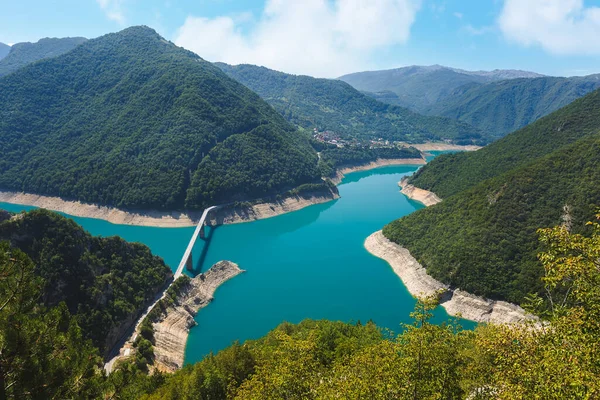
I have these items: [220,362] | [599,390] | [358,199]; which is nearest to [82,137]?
[358,199]

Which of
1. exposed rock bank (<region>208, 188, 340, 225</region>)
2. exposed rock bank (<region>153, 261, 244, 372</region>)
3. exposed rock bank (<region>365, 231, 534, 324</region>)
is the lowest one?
exposed rock bank (<region>365, 231, 534, 324</region>)

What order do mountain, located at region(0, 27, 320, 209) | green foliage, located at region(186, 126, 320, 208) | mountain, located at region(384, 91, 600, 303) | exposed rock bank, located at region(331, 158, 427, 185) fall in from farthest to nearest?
exposed rock bank, located at region(331, 158, 427, 185) → mountain, located at region(0, 27, 320, 209) → green foliage, located at region(186, 126, 320, 208) → mountain, located at region(384, 91, 600, 303)

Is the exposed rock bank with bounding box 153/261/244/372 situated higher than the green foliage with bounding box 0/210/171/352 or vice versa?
the green foliage with bounding box 0/210/171/352

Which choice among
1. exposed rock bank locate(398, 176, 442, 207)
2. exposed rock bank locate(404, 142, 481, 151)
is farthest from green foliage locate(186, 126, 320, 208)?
exposed rock bank locate(404, 142, 481, 151)

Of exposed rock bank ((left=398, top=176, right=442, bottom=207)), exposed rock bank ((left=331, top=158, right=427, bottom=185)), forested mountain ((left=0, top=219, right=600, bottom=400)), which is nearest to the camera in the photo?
forested mountain ((left=0, top=219, right=600, bottom=400))

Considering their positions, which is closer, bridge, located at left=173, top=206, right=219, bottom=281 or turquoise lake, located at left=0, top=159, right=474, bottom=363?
turquoise lake, located at left=0, top=159, right=474, bottom=363

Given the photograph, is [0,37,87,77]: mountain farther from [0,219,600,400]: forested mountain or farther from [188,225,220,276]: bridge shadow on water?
[0,219,600,400]: forested mountain
